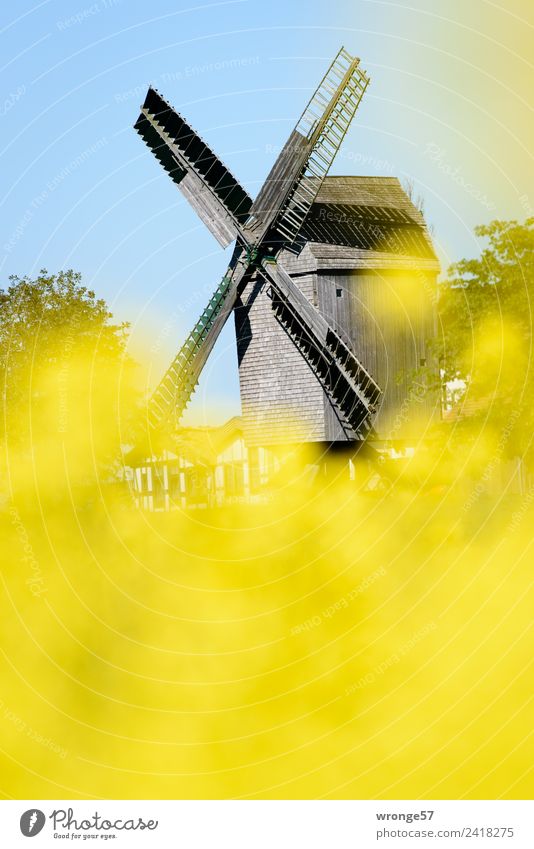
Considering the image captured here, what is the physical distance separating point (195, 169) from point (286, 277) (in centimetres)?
572

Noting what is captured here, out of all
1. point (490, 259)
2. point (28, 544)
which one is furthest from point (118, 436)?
point (490, 259)

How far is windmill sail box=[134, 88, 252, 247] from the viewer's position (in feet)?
147

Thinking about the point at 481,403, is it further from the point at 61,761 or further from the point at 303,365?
the point at 61,761

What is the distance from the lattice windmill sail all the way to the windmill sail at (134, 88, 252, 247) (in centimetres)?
5

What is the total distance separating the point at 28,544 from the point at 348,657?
34.3 feet

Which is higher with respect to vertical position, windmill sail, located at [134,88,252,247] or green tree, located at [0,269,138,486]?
windmill sail, located at [134,88,252,247]

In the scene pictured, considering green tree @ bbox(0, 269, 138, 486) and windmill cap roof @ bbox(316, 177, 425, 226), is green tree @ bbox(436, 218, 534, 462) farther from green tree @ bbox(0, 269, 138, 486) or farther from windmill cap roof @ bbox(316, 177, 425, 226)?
green tree @ bbox(0, 269, 138, 486)

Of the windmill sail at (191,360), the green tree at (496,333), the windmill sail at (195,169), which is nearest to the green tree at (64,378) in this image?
the windmill sail at (191,360)

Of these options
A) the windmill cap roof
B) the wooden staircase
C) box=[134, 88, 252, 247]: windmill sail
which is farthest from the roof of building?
box=[134, 88, 252, 247]: windmill sail

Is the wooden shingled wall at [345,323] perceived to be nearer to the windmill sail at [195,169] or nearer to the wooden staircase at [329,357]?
the wooden staircase at [329,357]

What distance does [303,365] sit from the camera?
43.5 m

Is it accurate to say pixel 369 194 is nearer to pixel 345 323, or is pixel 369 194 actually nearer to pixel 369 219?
pixel 369 219

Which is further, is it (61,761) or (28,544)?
(28,544)

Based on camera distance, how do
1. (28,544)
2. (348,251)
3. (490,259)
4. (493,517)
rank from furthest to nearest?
(490,259) < (348,251) < (493,517) < (28,544)
